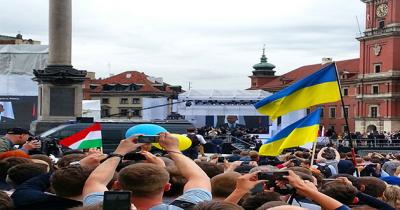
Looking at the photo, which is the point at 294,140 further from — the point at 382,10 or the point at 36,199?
the point at 382,10

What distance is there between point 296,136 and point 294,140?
8 cm

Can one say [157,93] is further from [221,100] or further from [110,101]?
[221,100]

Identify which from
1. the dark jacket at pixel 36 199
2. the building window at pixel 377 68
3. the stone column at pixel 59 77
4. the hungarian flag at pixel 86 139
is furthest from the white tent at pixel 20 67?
the building window at pixel 377 68

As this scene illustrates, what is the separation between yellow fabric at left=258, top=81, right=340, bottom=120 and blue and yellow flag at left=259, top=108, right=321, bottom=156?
0.88 feet

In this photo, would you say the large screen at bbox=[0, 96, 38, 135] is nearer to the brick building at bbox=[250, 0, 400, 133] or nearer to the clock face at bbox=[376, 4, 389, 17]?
the brick building at bbox=[250, 0, 400, 133]

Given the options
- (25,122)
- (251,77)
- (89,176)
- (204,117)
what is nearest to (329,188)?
(89,176)

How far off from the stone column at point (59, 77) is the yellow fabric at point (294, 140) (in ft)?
52.6

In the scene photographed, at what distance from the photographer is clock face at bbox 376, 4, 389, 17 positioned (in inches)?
3344

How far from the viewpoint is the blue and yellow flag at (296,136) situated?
942cm

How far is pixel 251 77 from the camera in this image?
133125mm

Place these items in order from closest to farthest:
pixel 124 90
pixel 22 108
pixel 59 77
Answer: pixel 59 77, pixel 22 108, pixel 124 90

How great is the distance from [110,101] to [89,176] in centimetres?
11103

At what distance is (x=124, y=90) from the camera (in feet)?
370

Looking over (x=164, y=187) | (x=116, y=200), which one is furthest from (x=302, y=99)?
(x=116, y=200)
